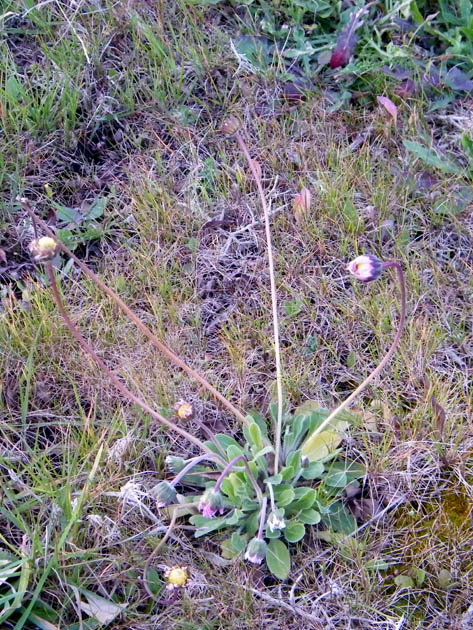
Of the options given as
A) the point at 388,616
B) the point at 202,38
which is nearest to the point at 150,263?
the point at 202,38

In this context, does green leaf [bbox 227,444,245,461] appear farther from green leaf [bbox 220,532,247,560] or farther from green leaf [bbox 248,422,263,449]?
green leaf [bbox 220,532,247,560]

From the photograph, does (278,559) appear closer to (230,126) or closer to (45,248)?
(45,248)

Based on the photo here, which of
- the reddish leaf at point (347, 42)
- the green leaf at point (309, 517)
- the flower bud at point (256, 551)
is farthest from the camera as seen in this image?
the reddish leaf at point (347, 42)

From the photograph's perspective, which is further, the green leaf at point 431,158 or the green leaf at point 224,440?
the green leaf at point 431,158

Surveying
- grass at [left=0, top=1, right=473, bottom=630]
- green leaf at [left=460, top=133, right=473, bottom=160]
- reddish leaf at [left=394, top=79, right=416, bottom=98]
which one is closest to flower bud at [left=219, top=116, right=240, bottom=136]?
grass at [left=0, top=1, right=473, bottom=630]

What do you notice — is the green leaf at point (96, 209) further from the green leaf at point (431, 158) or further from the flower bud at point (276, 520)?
the flower bud at point (276, 520)

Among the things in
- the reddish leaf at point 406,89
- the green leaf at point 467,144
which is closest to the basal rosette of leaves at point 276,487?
the green leaf at point 467,144

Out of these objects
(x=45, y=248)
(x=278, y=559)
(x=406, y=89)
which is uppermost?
(x=45, y=248)

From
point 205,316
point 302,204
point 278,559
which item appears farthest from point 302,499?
point 302,204
